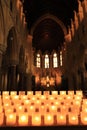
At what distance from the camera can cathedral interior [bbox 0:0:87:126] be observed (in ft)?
73.0

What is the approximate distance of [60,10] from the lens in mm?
38875

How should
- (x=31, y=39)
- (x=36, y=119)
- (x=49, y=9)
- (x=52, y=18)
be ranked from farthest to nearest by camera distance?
(x=52, y=18), (x=31, y=39), (x=49, y=9), (x=36, y=119)

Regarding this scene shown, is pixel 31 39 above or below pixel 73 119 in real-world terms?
above

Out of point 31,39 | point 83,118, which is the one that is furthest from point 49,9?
point 83,118

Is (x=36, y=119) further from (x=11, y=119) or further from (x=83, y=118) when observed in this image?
(x=83, y=118)

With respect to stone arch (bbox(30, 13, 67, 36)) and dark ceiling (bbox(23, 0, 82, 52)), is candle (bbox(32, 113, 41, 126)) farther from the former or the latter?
stone arch (bbox(30, 13, 67, 36))

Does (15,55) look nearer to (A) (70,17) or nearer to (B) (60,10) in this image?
(A) (70,17)

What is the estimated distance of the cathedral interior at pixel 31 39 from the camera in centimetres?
2224

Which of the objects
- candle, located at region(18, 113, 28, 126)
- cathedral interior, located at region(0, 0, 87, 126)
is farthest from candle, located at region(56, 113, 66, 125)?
cathedral interior, located at region(0, 0, 87, 126)

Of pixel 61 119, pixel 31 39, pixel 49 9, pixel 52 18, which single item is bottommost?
pixel 61 119

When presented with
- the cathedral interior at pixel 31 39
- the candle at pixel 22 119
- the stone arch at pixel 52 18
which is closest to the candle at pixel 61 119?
the candle at pixel 22 119

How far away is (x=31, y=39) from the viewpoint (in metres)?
42.0

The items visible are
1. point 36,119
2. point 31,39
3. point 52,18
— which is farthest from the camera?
point 52,18

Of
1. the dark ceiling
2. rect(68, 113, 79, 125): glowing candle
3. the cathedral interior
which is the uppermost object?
the dark ceiling
